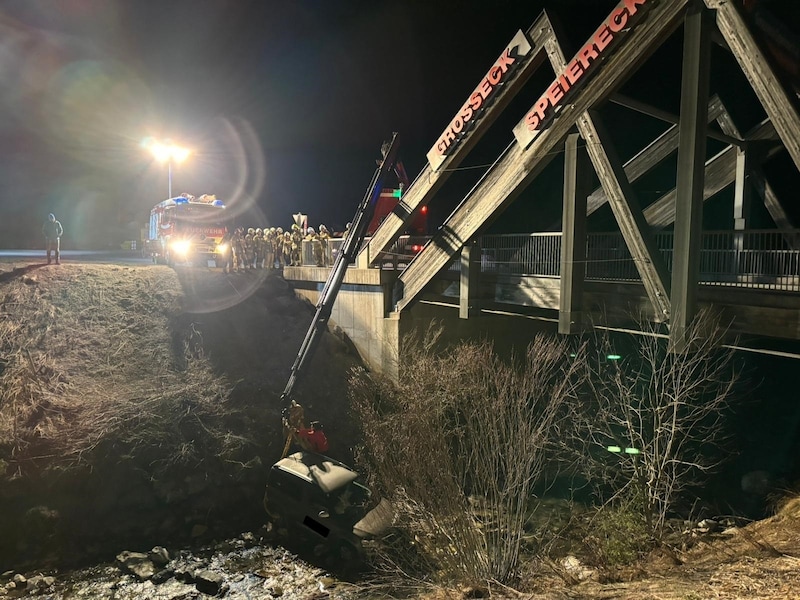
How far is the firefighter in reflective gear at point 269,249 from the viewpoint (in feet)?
75.0

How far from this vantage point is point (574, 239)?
11.8 meters

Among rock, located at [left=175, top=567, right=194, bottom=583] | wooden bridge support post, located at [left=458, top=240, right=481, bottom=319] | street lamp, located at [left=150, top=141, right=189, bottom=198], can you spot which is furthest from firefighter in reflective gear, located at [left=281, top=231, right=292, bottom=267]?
rock, located at [left=175, top=567, right=194, bottom=583]

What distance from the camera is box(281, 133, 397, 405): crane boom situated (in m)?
15.9

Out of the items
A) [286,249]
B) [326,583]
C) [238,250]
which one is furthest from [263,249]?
[326,583]

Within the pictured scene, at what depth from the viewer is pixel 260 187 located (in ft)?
158

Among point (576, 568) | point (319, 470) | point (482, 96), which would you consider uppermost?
point (482, 96)

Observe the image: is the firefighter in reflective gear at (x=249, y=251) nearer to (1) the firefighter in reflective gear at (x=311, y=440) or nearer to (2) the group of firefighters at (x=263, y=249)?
(2) the group of firefighters at (x=263, y=249)

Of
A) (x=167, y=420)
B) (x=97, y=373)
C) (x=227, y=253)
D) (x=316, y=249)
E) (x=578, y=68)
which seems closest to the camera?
(x=578, y=68)

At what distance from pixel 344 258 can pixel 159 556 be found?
9.40 metres

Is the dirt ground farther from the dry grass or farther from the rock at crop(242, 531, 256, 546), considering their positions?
the rock at crop(242, 531, 256, 546)

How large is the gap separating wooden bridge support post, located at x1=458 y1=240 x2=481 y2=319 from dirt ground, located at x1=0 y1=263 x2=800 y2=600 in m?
5.14

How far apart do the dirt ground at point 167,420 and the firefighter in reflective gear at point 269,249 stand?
228 cm

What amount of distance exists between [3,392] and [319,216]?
113 feet

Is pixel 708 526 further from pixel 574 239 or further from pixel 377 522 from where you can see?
pixel 377 522
